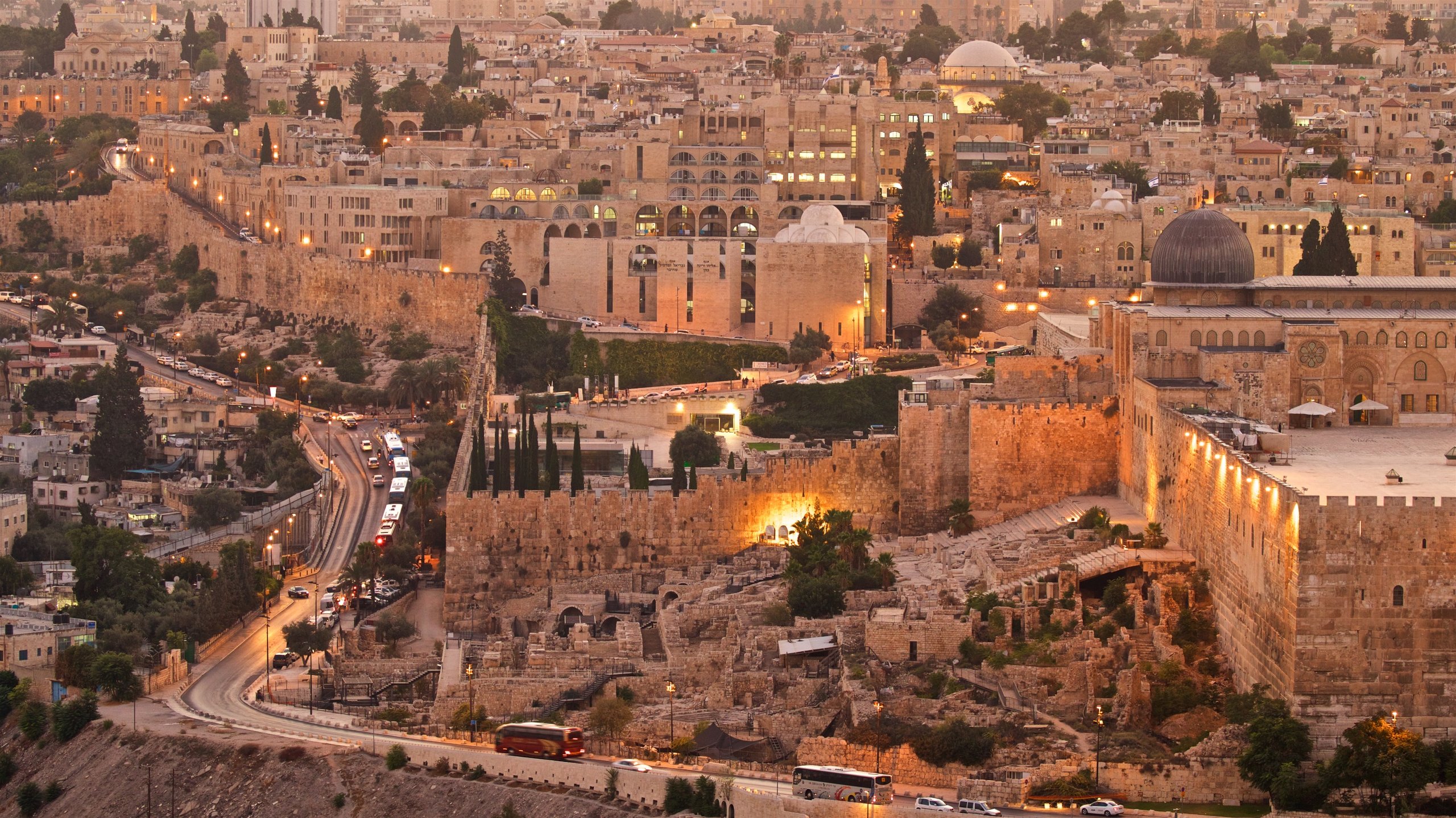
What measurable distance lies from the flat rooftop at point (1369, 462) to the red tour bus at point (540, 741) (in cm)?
1139

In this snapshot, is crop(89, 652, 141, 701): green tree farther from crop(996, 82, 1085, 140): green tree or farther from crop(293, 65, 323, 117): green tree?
crop(293, 65, 323, 117): green tree

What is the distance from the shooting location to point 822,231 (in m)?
78.7

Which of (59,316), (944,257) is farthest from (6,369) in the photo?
(944,257)

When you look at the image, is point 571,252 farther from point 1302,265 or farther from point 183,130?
point 183,130

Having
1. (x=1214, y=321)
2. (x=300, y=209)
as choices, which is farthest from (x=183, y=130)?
(x=1214, y=321)

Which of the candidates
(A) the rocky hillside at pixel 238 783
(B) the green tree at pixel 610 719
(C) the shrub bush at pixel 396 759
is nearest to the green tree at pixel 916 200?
(A) the rocky hillside at pixel 238 783

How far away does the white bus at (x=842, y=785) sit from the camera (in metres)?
41.5

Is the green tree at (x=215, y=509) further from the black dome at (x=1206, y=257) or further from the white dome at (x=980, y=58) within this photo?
the white dome at (x=980, y=58)

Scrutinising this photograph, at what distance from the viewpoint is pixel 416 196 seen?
3465 inches

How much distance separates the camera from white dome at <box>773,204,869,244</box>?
7819cm

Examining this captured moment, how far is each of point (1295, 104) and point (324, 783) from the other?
65458 millimetres

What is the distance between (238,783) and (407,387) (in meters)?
30.6

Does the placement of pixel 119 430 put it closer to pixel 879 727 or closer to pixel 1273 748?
pixel 879 727

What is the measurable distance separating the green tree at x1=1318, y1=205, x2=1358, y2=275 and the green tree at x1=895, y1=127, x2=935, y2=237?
15.8 meters
